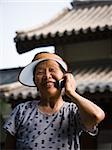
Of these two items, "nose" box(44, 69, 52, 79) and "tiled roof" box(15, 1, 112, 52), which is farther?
"tiled roof" box(15, 1, 112, 52)

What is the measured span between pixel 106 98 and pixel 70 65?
1446mm

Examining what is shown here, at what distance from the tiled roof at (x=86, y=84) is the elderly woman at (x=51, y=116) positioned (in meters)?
3.88

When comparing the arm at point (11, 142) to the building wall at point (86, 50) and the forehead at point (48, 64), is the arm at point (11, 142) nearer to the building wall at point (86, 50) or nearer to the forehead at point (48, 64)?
the forehead at point (48, 64)

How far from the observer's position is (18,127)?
1581 mm

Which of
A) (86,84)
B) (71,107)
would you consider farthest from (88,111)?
(86,84)

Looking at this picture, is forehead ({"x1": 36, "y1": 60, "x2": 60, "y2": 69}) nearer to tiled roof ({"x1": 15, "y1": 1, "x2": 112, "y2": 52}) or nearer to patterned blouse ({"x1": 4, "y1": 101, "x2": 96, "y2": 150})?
patterned blouse ({"x1": 4, "y1": 101, "x2": 96, "y2": 150})

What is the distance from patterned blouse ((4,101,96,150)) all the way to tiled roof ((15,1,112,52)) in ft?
15.9

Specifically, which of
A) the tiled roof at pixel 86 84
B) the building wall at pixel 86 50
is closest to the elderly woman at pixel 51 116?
the tiled roof at pixel 86 84

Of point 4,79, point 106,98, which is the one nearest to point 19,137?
point 106,98

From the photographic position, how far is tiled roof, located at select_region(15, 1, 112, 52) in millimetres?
6402

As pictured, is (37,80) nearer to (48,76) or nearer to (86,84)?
(48,76)

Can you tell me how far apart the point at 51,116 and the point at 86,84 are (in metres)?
4.24

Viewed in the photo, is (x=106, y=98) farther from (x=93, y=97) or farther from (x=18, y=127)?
(x=18, y=127)

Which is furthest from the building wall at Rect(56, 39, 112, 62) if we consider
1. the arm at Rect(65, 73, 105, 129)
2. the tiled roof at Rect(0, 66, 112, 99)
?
the arm at Rect(65, 73, 105, 129)
